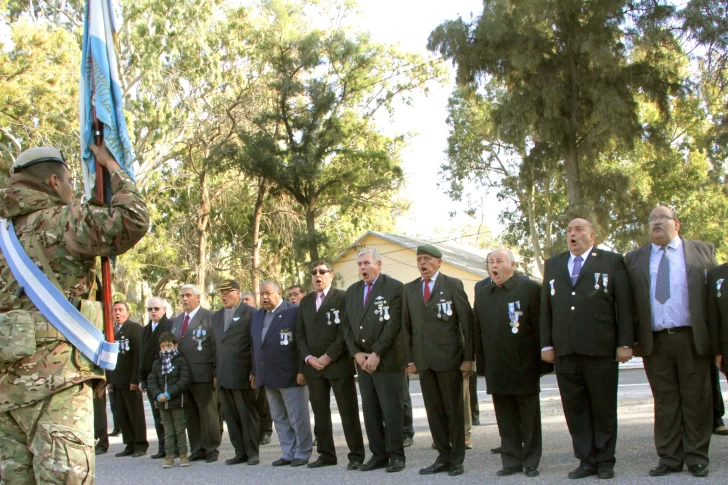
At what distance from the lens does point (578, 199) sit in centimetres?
2402

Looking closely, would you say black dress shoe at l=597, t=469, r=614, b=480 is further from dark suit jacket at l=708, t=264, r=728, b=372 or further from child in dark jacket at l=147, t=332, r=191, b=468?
child in dark jacket at l=147, t=332, r=191, b=468

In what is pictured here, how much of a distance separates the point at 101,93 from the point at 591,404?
488 centimetres

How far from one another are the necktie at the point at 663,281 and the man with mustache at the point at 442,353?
6.05 feet

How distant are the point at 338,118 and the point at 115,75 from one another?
29.5m

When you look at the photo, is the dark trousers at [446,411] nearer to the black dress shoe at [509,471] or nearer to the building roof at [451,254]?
the black dress shoe at [509,471]

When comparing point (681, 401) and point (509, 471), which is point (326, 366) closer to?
point (509, 471)

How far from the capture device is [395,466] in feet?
25.6

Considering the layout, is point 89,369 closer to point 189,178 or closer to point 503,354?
point 503,354

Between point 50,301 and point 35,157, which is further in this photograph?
point 35,157

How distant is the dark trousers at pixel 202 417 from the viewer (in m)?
9.39

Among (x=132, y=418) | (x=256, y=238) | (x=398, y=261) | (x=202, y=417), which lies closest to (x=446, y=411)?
(x=202, y=417)

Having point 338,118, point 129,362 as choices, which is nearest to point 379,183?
point 338,118

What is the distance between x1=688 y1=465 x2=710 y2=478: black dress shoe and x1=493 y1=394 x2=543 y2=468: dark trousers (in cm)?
132

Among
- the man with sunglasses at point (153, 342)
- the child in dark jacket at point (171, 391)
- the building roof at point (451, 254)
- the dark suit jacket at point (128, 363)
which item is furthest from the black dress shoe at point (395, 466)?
the building roof at point (451, 254)
